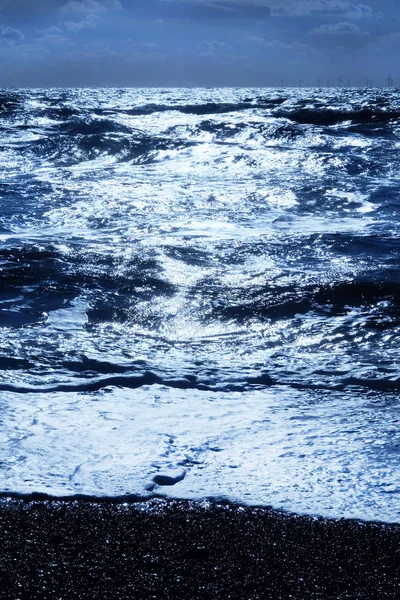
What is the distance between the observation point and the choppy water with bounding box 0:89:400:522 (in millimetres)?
2746

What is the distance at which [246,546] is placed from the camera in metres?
2.22

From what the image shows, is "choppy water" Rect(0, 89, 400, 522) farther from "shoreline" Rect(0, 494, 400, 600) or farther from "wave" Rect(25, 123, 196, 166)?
"wave" Rect(25, 123, 196, 166)

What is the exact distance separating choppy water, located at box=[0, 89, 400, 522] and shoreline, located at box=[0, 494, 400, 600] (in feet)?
0.38

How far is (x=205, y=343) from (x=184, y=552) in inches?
90.6

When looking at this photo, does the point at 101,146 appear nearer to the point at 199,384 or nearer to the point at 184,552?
the point at 199,384

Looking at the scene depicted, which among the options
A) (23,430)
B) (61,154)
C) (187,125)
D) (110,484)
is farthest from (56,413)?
(187,125)

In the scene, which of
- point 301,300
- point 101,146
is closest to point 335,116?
point 101,146

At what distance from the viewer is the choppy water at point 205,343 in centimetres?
275

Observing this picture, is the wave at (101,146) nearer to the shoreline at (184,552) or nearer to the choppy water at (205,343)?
the choppy water at (205,343)

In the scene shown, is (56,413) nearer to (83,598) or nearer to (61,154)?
(83,598)

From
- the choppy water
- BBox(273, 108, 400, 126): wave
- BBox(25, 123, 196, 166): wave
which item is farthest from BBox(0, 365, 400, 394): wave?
BBox(273, 108, 400, 126): wave

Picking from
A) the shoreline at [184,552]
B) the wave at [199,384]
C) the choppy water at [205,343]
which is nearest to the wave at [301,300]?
the choppy water at [205,343]

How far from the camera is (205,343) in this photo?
443 cm

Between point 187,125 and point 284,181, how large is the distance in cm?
1245
